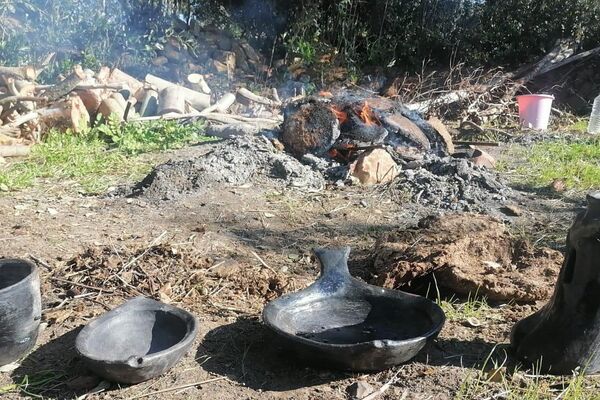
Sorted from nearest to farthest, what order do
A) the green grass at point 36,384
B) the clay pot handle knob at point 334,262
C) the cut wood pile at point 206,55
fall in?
1. the green grass at point 36,384
2. the clay pot handle knob at point 334,262
3. the cut wood pile at point 206,55

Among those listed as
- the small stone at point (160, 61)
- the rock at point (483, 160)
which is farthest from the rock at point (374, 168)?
the small stone at point (160, 61)

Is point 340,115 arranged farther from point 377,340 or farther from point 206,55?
point 206,55

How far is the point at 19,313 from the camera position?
2744 millimetres

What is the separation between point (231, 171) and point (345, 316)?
2.85 metres

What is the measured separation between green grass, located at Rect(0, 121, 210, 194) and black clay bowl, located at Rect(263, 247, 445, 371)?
2.94 metres

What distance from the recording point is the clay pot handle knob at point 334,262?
3320mm

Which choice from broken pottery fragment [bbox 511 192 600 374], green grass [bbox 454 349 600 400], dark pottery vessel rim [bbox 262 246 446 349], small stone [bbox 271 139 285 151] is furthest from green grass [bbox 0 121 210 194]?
broken pottery fragment [bbox 511 192 600 374]

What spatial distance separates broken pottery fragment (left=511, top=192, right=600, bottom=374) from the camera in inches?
99.9

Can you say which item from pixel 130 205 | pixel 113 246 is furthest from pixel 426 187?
pixel 113 246

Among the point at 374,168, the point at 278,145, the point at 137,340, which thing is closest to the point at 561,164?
the point at 374,168

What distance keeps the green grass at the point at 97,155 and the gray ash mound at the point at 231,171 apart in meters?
0.55

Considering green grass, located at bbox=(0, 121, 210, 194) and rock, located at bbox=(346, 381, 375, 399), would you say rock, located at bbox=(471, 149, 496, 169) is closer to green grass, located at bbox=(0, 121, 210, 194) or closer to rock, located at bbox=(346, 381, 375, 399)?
green grass, located at bbox=(0, 121, 210, 194)

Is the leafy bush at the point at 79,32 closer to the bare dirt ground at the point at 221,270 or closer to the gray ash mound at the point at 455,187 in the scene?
the bare dirt ground at the point at 221,270

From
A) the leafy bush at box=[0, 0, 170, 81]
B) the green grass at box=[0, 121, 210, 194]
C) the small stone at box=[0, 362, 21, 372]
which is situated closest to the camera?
the small stone at box=[0, 362, 21, 372]
